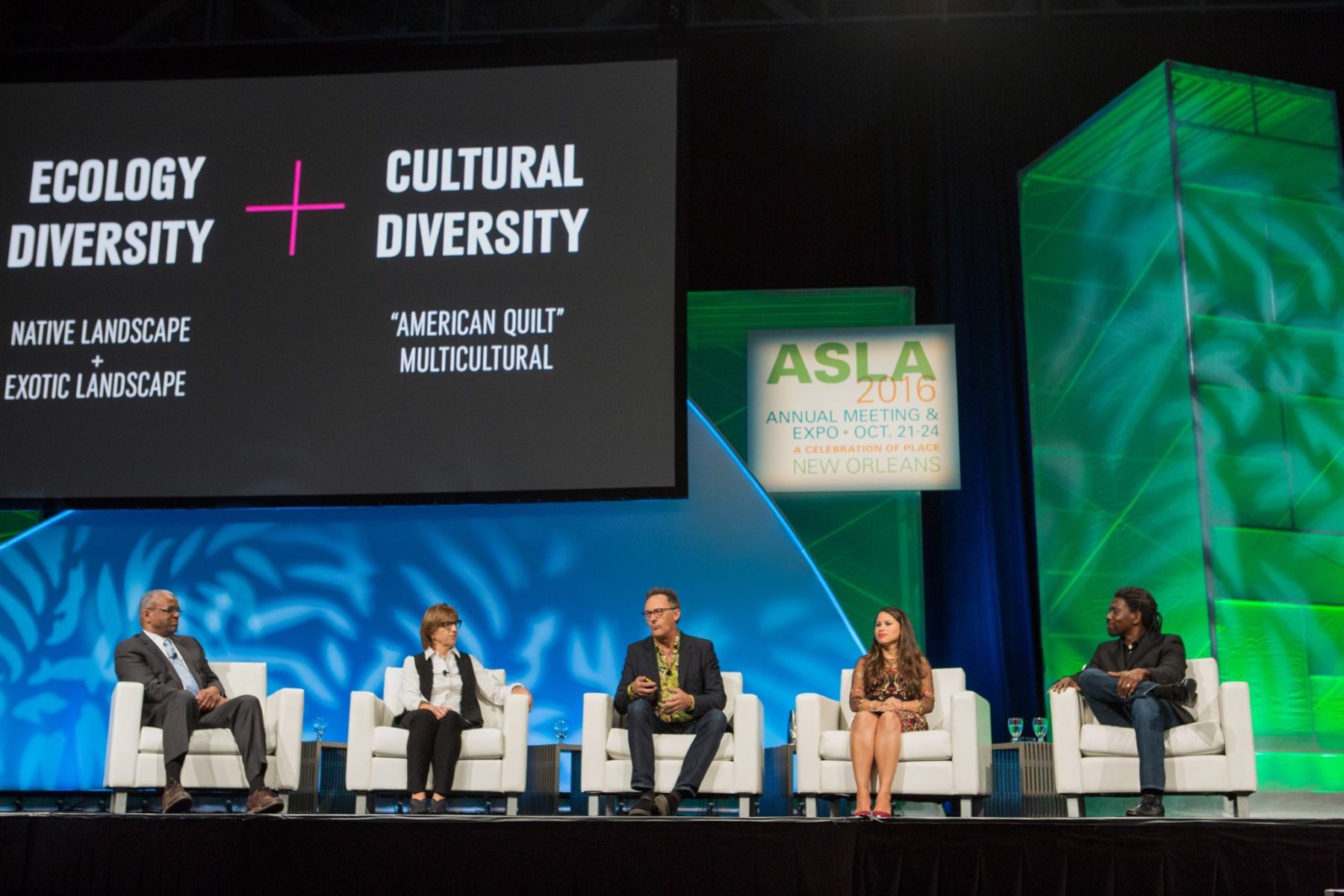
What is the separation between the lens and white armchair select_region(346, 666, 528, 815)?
4727mm

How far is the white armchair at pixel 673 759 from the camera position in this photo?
4.65m

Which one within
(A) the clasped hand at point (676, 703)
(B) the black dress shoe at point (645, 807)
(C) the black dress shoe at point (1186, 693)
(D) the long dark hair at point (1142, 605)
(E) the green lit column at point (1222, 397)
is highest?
(E) the green lit column at point (1222, 397)

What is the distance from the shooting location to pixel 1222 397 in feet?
17.5

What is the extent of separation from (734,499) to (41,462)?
2.91 meters

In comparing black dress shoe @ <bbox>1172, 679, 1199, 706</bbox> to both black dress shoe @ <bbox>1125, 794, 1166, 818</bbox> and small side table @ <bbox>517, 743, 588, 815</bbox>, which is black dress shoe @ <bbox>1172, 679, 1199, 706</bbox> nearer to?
black dress shoe @ <bbox>1125, 794, 1166, 818</bbox>

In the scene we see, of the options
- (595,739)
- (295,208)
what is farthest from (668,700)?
(295,208)

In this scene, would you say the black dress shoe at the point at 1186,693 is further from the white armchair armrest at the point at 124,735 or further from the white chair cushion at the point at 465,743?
the white armchair armrest at the point at 124,735

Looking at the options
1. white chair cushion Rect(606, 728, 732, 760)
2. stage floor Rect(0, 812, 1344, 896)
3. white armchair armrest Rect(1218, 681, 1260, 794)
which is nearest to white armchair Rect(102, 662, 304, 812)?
stage floor Rect(0, 812, 1344, 896)

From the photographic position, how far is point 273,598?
6062 mm

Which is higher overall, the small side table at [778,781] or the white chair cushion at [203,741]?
the white chair cushion at [203,741]

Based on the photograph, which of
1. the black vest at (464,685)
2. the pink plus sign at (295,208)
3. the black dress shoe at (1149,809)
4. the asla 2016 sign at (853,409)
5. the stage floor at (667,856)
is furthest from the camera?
the asla 2016 sign at (853,409)

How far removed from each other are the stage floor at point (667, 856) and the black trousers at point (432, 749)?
2.41ft

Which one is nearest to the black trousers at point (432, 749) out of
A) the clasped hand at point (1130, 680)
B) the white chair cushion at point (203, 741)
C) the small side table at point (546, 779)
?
the white chair cushion at point (203, 741)

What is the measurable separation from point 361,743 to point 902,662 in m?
1.85
